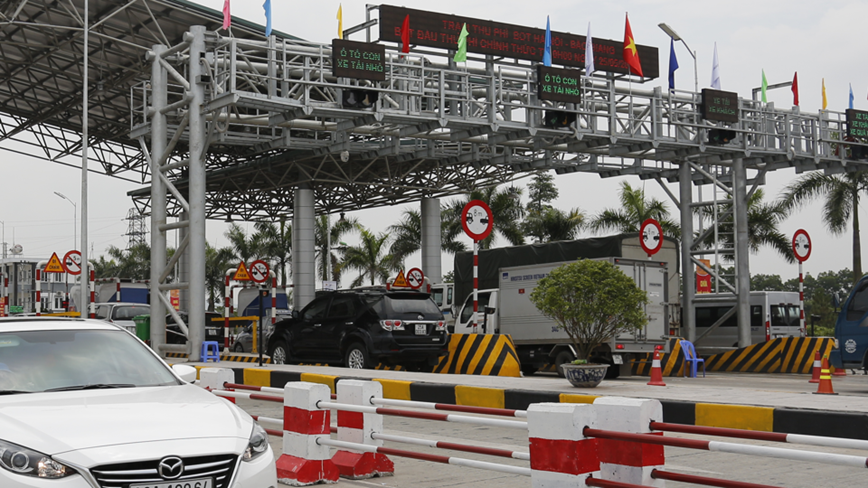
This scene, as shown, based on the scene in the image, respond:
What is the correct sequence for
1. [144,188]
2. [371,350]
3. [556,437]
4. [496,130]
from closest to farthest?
[556,437] → [371,350] → [496,130] → [144,188]

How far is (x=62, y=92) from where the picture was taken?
38969mm

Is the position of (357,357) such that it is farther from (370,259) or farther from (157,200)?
(370,259)

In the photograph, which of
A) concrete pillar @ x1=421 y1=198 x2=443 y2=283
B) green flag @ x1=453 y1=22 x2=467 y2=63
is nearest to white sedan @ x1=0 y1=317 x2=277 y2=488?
green flag @ x1=453 y1=22 x2=467 y2=63

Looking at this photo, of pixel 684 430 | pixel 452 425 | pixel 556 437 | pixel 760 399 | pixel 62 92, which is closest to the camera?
pixel 684 430

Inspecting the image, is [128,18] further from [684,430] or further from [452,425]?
[684,430]

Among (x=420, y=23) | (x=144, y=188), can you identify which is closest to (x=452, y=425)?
(x=420, y=23)

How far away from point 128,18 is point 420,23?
40.1 ft

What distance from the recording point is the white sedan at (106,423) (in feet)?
15.4

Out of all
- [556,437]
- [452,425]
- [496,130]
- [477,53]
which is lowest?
[452,425]

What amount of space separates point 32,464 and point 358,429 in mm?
3282

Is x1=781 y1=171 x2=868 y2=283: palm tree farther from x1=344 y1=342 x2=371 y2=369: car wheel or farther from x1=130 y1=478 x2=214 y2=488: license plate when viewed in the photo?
x1=130 y1=478 x2=214 y2=488: license plate

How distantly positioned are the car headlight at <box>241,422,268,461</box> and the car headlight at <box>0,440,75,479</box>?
0.97 metres

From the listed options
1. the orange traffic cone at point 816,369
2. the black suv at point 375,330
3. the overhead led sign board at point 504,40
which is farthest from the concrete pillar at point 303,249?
the orange traffic cone at point 816,369

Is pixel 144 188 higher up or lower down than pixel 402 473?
higher up
